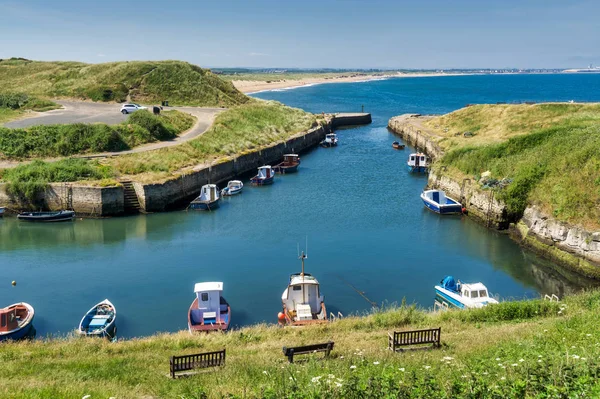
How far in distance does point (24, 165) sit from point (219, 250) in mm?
19537

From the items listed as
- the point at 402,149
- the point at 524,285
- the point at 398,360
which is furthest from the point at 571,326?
the point at 402,149

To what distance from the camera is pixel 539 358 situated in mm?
11461

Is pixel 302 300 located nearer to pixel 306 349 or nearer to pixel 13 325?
pixel 306 349

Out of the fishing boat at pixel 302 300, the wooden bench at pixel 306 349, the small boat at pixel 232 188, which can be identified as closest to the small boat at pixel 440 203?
the small boat at pixel 232 188

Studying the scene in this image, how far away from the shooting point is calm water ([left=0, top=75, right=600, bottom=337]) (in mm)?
23266

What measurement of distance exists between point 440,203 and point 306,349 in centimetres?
2713

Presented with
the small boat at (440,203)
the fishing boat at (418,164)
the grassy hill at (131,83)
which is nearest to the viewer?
the small boat at (440,203)

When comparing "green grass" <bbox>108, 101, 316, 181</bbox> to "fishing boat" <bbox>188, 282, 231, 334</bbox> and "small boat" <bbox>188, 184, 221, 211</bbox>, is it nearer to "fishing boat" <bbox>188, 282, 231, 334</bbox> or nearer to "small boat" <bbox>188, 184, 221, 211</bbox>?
"small boat" <bbox>188, 184, 221, 211</bbox>

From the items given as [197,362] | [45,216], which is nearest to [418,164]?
[45,216]

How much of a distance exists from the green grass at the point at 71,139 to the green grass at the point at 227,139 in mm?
3587

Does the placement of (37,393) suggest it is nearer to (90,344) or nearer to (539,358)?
(90,344)

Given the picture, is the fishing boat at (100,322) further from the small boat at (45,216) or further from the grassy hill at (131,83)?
the grassy hill at (131,83)

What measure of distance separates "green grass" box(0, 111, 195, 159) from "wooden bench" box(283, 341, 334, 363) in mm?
35585

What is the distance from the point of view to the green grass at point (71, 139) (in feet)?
140
